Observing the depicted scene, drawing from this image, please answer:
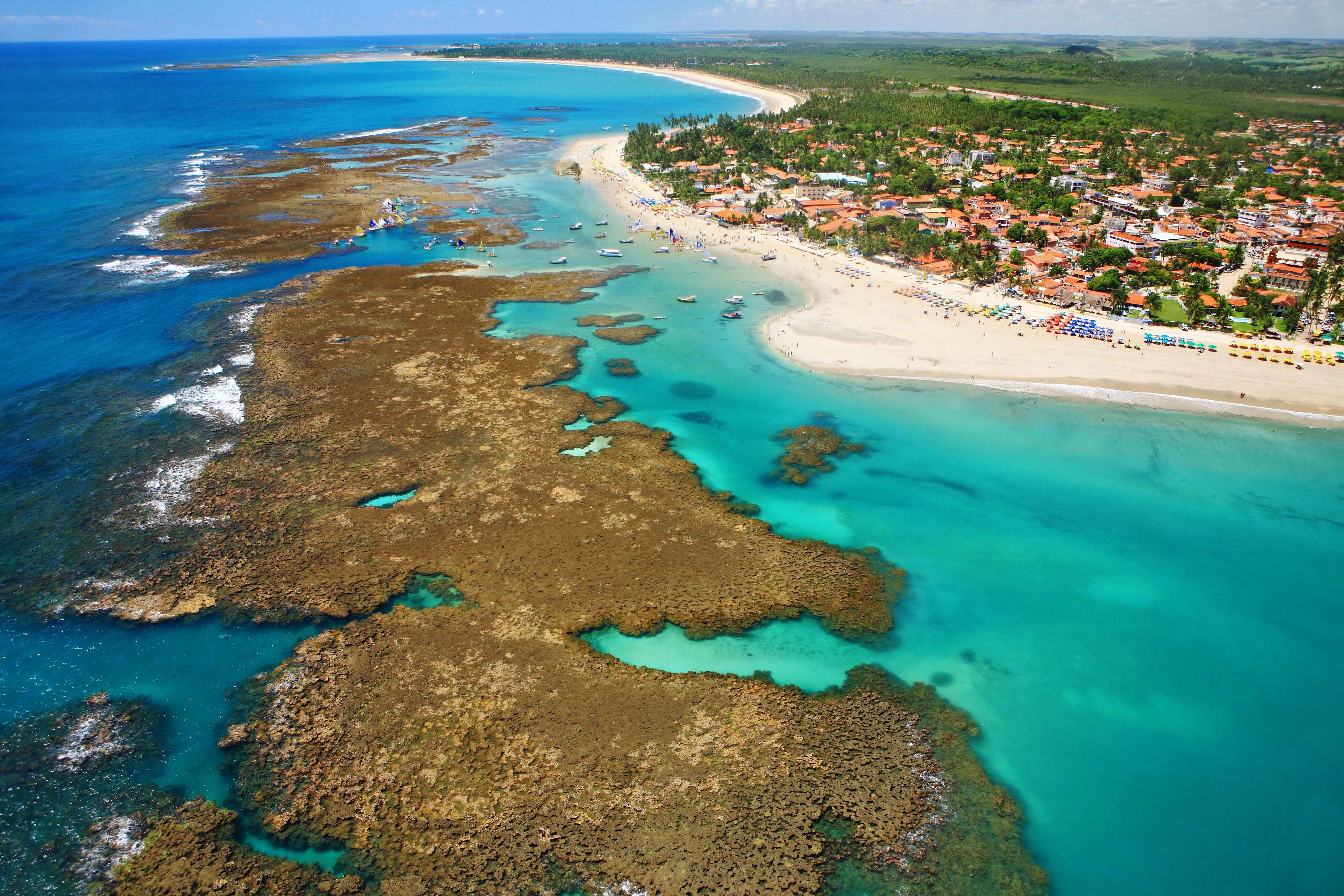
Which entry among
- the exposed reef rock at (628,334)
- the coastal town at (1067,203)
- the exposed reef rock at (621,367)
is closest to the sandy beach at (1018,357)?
the coastal town at (1067,203)

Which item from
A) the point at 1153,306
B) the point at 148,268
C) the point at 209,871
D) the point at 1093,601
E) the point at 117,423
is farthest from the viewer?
the point at 148,268

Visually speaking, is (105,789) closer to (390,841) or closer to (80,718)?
(80,718)

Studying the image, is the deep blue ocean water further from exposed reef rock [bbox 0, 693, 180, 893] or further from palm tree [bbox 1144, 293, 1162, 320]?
palm tree [bbox 1144, 293, 1162, 320]

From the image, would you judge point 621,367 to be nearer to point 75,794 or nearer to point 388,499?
point 388,499

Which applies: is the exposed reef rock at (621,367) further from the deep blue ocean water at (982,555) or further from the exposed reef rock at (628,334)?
the exposed reef rock at (628,334)

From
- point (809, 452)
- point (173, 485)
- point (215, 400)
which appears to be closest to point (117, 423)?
point (215, 400)

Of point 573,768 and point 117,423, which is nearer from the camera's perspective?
point 573,768
